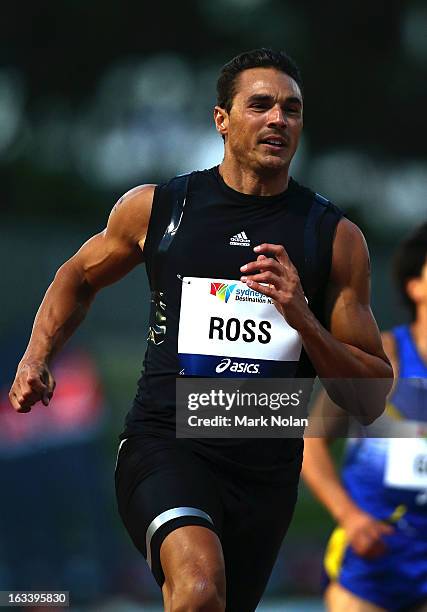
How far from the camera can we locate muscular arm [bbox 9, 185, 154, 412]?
217 inches

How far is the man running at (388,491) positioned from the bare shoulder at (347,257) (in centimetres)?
146

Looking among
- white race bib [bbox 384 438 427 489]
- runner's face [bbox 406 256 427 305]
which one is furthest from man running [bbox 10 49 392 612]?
runner's face [bbox 406 256 427 305]

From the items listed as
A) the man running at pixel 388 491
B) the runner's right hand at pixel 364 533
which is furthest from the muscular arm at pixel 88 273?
the runner's right hand at pixel 364 533

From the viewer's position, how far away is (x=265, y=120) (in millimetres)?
5414

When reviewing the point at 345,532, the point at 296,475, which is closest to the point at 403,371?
the point at 345,532

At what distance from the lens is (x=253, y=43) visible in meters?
18.8

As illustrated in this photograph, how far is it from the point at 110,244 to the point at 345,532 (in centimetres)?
199

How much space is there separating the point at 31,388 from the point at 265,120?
1337mm

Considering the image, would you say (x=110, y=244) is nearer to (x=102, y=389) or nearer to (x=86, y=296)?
(x=86, y=296)

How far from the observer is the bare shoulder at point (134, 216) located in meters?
5.51

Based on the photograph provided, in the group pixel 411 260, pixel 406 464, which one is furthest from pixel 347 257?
pixel 411 260

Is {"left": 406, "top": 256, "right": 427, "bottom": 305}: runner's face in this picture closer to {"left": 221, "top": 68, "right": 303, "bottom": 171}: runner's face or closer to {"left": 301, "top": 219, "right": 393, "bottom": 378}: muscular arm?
{"left": 301, "top": 219, "right": 393, "bottom": 378}: muscular arm

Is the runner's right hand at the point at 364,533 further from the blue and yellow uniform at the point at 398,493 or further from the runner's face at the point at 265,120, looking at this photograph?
the runner's face at the point at 265,120

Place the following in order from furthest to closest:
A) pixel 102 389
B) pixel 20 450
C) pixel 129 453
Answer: pixel 102 389, pixel 20 450, pixel 129 453
